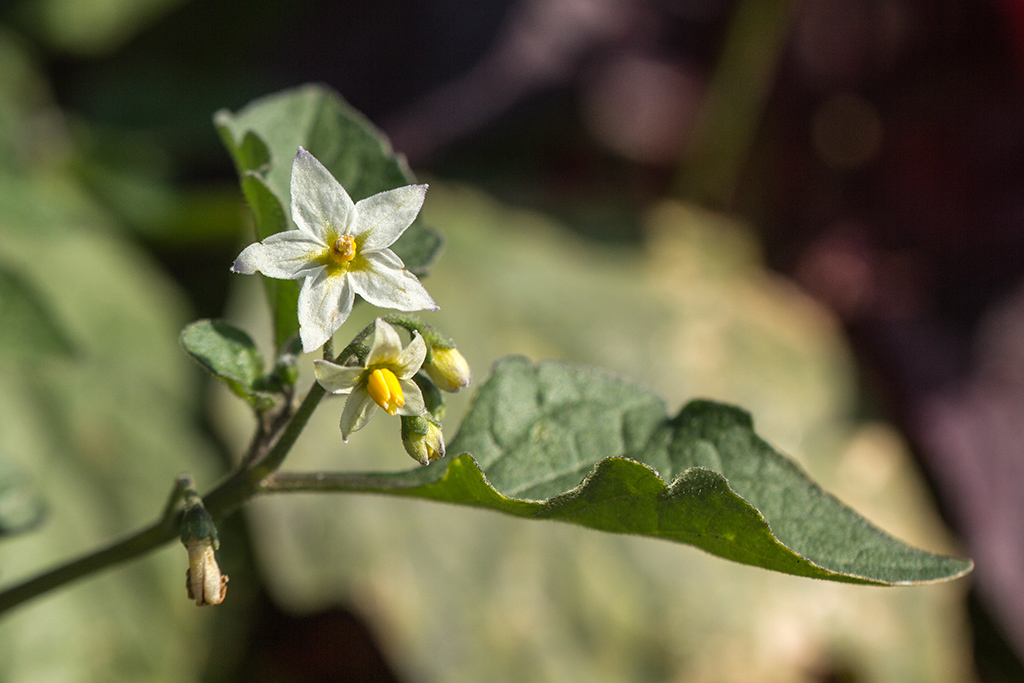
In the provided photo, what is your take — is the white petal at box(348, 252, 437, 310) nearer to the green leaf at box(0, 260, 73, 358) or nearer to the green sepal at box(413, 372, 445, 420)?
the green sepal at box(413, 372, 445, 420)

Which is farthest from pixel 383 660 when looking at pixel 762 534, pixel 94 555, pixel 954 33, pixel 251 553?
pixel 954 33

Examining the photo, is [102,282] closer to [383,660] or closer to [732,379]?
[383,660]

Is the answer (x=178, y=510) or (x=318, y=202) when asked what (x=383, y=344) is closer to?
(x=318, y=202)

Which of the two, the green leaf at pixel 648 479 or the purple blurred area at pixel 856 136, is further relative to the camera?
Answer: the purple blurred area at pixel 856 136

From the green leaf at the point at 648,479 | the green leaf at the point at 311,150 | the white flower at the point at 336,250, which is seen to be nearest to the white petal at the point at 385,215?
the white flower at the point at 336,250

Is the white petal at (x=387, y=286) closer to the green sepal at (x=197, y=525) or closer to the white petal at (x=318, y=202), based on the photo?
the white petal at (x=318, y=202)

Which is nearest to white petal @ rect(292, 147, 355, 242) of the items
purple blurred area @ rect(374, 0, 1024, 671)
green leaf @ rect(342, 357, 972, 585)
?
green leaf @ rect(342, 357, 972, 585)

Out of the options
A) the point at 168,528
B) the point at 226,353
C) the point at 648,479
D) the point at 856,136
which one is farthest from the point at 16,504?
the point at 856,136

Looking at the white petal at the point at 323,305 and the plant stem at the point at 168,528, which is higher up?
the white petal at the point at 323,305
